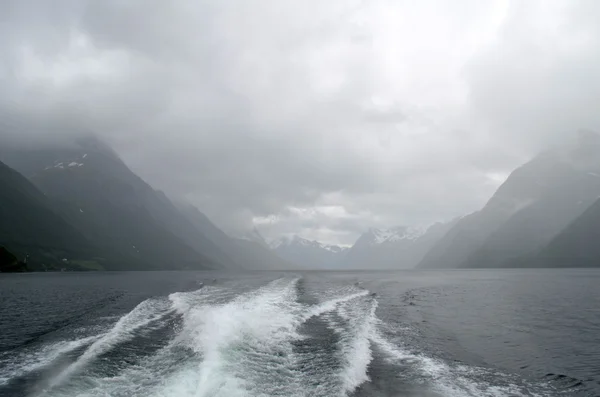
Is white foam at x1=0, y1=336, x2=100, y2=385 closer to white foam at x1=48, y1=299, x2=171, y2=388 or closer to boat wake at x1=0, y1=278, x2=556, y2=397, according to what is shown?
boat wake at x1=0, y1=278, x2=556, y2=397

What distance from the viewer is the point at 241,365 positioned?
60.6 feet

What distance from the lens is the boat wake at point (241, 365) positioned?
1590 cm

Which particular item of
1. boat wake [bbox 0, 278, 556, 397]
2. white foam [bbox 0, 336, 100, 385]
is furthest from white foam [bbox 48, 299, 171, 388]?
white foam [bbox 0, 336, 100, 385]

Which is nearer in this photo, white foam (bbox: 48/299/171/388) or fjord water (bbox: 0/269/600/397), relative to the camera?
fjord water (bbox: 0/269/600/397)

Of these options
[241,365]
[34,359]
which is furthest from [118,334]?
[241,365]

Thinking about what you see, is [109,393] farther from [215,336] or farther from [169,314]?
[169,314]

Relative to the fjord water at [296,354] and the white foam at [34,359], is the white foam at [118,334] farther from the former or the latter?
the white foam at [34,359]

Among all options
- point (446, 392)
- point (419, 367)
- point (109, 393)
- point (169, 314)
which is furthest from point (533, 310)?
point (109, 393)

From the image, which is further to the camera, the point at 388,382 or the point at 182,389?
the point at 388,382

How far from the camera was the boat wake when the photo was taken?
15902mm

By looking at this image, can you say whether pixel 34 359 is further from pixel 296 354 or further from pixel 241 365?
pixel 296 354

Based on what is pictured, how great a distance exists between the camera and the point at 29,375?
17.8 metres

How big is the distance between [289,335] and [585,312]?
3468 centimetres

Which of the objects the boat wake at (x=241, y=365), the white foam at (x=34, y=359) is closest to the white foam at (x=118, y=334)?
the boat wake at (x=241, y=365)
